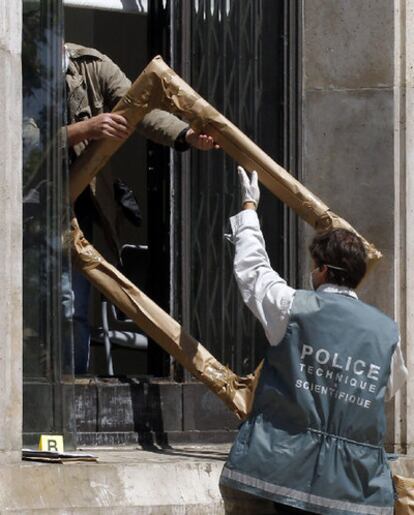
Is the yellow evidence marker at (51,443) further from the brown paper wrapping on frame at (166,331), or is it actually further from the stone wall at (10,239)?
the brown paper wrapping on frame at (166,331)

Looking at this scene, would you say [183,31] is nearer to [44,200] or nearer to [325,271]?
[44,200]

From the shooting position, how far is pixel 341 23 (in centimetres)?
1037

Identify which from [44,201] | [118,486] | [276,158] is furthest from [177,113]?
[118,486]

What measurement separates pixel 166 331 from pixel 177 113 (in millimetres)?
1094

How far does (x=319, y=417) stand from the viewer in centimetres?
680

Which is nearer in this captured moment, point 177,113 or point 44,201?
point 44,201

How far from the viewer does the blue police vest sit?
6.77 metres

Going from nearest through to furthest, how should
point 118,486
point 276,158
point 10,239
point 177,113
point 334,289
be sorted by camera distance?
point 334,289 < point 10,239 < point 118,486 < point 177,113 < point 276,158

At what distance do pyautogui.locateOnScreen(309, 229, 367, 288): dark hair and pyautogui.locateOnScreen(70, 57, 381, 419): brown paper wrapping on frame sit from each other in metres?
1.98

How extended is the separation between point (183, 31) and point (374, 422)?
12.2 feet

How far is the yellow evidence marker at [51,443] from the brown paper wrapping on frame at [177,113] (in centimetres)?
125

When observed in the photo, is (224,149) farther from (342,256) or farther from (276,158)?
(342,256)

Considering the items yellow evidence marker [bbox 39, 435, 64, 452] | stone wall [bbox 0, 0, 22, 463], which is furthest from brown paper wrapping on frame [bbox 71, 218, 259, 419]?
stone wall [bbox 0, 0, 22, 463]

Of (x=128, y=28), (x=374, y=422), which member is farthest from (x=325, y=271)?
(x=128, y=28)
